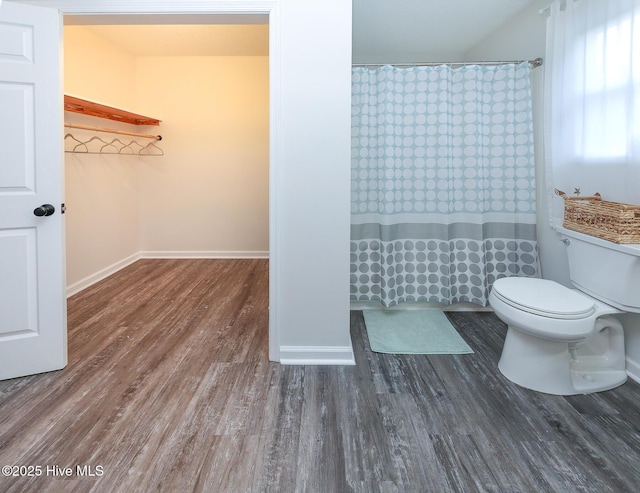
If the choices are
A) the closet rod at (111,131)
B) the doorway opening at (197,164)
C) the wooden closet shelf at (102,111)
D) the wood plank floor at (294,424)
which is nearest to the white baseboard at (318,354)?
the wood plank floor at (294,424)

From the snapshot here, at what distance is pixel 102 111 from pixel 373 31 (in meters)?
2.45

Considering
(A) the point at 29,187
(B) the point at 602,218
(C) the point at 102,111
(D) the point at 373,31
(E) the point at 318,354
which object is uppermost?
(D) the point at 373,31

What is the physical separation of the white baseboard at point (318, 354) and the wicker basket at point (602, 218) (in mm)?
1387

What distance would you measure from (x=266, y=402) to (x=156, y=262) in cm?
355

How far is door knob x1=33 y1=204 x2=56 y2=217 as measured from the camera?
233cm

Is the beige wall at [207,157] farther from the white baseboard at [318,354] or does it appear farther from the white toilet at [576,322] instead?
the white toilet at [576,322]

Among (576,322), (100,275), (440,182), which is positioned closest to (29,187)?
(100,275)

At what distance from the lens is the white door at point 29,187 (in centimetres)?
228

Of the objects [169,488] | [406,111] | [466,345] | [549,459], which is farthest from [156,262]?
[549,459]

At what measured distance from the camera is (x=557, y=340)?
86.0 inches

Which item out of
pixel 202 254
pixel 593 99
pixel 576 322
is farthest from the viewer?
pixel 202 254

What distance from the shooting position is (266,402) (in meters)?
2.20

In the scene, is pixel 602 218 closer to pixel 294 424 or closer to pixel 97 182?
pixel 294 424

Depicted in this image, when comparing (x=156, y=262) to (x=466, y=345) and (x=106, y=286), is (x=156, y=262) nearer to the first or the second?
(x=106, y=286)
